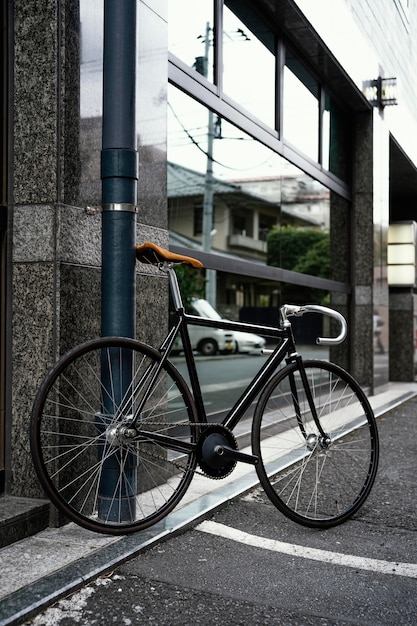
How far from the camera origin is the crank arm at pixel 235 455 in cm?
351

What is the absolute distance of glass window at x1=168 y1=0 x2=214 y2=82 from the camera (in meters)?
6.33

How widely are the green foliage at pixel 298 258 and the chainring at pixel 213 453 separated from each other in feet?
17.1

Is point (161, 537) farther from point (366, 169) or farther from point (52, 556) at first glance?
point (366, 169)

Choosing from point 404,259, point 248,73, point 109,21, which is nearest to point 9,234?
point 109,21

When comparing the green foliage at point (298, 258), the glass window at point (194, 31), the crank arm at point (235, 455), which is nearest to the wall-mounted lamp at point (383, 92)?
the green foliage at point (298, 258)

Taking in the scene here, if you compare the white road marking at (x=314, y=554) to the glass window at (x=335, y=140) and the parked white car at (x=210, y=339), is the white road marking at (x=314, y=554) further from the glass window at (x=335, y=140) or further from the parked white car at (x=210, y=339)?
the glass window at (x=335, y=140)

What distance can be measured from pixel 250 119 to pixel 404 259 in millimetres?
6670

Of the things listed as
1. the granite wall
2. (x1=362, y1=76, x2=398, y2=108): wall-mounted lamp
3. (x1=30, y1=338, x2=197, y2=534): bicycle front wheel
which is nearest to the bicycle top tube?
→ the granite wall

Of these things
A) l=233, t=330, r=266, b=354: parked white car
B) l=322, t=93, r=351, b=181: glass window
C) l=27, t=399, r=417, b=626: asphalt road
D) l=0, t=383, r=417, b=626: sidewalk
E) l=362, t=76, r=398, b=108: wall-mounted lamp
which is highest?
l=362, t=76, r=398, b=108: wall-mounted lamp

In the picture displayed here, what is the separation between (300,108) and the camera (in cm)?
867

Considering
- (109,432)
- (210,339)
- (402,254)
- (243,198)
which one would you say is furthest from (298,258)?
(109,432)

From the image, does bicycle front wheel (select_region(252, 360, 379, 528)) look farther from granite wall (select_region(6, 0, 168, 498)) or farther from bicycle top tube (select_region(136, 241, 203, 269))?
granite wall (select_region(6, 0, 168, 498))

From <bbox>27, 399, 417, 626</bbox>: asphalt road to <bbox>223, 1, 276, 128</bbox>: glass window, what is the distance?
14.3 feet

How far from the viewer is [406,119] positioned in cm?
1251
